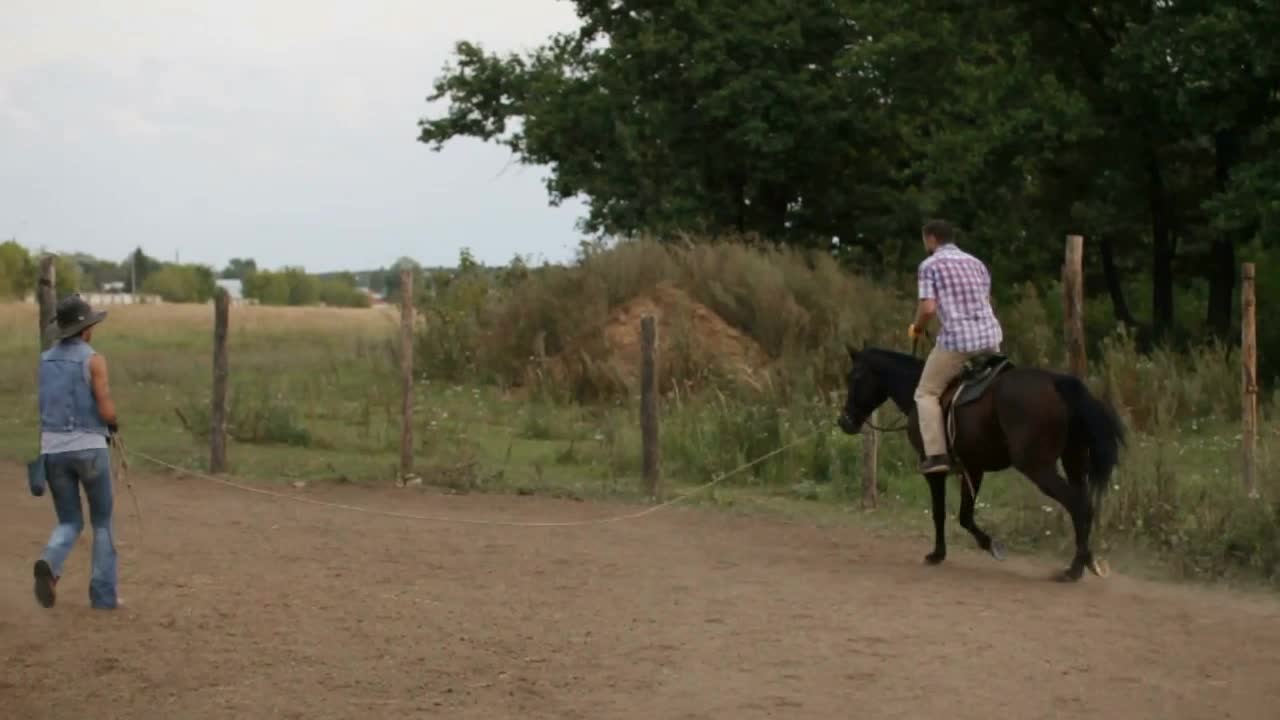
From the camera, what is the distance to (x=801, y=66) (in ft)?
116

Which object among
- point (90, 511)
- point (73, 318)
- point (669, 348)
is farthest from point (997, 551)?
point (669, 348)

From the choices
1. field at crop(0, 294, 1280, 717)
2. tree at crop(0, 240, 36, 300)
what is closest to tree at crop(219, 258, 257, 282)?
tree at crop(0, 240, 36, 300)

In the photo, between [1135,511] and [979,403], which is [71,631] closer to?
[979,403]

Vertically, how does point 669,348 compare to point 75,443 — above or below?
above

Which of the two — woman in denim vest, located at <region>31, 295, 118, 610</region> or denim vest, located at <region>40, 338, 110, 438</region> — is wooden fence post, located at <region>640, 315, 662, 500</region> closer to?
woman in denim vest, located at <region>31, 295, 118, 610</region>

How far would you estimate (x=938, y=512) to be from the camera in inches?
492

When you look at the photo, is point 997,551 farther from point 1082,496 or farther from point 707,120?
point 707,120

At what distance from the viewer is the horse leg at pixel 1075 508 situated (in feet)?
38.2

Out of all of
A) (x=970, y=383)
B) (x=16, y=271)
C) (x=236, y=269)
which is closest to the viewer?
(x=970, y=383)

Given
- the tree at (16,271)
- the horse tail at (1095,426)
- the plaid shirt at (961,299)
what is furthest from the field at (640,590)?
the tree at (16,271)

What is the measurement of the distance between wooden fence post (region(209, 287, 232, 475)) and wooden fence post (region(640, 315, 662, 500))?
4539 millimetres

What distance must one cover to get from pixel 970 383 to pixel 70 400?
6123 mm

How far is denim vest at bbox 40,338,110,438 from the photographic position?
10.1 metres

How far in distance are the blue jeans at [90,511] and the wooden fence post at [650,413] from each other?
699cm
